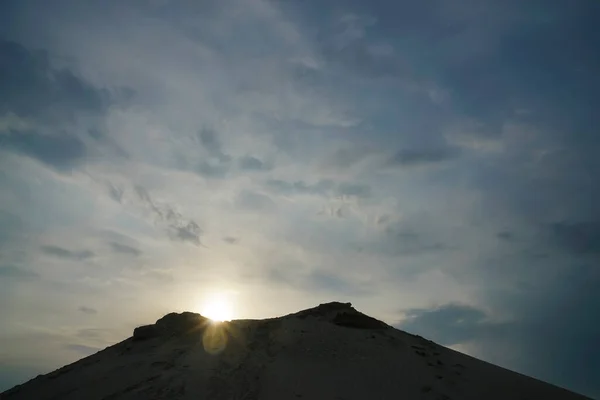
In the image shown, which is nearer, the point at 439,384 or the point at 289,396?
the point at 289,396

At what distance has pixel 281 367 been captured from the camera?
15.6 m

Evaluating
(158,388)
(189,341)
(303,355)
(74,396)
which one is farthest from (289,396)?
(74,396)

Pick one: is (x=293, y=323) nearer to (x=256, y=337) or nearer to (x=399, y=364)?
(x=256, y=337)

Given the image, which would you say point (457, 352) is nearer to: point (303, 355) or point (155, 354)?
point (303, 355)

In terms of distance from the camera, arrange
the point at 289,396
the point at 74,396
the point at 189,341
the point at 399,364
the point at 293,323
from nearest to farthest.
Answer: the point at 289,396 → the point at 74,396 → the point at 399,364 → the point at 189,341 → the point at 293,323

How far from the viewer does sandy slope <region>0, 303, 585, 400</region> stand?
14.2 metres

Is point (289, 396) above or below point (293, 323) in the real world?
below

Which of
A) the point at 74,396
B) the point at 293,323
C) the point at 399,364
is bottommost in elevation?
the point at 74,396

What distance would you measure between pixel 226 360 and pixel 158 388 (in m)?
2.56

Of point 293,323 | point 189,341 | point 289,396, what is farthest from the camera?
point 293,323

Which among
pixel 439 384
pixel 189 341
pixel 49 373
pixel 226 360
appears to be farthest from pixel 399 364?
pixel 49 373

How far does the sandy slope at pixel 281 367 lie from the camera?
14.2 metres

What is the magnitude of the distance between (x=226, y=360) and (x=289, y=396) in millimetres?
2991

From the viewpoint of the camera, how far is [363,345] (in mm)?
17344
